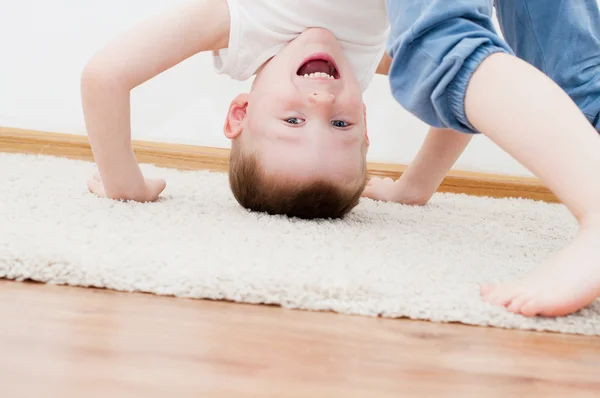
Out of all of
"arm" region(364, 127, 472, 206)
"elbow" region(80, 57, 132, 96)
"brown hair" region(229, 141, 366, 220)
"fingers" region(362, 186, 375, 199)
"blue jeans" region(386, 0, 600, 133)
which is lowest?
"fingers" region(362, 186, 375, 199)

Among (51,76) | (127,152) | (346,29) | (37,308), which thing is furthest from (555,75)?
(51,76)

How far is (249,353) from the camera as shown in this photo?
0.49m

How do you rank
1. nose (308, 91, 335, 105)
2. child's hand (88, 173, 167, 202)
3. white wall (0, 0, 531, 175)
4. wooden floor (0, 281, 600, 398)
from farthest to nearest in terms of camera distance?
white wall (0, 0, 531, 175), child's hand (88, 173, 167, 202), nose (308, 91, 335, 105), wooden floor (0, 281, 600, 398)

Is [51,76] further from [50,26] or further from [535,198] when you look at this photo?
[535,198]

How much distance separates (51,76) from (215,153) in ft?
1.46

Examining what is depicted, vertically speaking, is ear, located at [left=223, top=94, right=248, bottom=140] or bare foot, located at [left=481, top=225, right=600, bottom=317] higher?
bare foot, located at [left=481, top=225, right=600, bottom=317]

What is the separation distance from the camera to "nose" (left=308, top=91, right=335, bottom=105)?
0.97 m

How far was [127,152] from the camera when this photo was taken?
1040mm

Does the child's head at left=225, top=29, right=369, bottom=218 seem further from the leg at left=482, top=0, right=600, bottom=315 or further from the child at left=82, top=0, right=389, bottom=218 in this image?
the leg at left=482, top=0, right=600, bottom=315

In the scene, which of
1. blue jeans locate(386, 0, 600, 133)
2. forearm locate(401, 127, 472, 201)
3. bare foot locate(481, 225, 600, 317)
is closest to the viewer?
bare foot locate(481, 225, 600, 317)

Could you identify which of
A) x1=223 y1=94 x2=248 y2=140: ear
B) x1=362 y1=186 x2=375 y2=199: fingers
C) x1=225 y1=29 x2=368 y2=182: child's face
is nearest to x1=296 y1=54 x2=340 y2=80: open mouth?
x1=225 y1=29 x2=368 y2=182: child's face

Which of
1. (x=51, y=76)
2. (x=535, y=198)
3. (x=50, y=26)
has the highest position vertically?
(x=50, y=26)

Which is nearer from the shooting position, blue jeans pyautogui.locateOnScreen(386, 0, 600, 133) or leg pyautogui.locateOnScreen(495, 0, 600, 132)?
blue jeans pyautogui.locateOnScreen(386, 0, 600, 133)

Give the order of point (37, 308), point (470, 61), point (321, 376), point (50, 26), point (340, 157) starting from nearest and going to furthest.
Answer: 1. point (321, 376)
2. point (37, 308)
3. point (470, 61)
4. point (340, 157)
5. point (50, 26)
